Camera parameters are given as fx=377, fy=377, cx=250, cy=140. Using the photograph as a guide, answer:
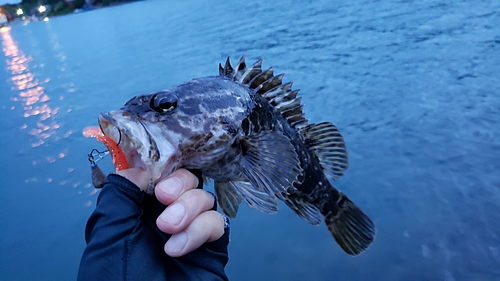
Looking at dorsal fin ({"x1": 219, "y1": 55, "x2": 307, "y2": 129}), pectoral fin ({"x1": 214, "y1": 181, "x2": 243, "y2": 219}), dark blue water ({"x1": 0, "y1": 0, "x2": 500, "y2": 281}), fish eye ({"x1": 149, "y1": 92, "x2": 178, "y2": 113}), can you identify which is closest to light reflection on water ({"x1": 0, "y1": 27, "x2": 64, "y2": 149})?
dark blue water ({"x1": 0, "y1": 0, "x2": 500, "y2": 281})

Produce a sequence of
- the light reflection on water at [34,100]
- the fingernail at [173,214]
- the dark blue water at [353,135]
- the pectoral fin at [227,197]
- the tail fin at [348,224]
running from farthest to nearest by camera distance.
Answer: the light reflection on water at [34,100] < the dark blue water at [353,135] < the tail fin at [348,224] < the pectoral fin at [227,197] < the fingernail at [173,214]

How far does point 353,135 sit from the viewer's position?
398 centimetres

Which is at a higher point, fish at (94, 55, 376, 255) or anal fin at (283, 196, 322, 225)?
fish at (94, 55, 376, 255)

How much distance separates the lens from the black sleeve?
3.78ft

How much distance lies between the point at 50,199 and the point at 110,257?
265 cm

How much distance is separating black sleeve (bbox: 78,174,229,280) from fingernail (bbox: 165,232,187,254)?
100 millimetres

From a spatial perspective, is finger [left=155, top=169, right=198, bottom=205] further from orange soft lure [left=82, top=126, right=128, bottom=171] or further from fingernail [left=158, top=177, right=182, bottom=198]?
orange soft lure [left=82, top=126, right=128, bottom=171]

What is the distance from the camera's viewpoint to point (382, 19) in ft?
26.2

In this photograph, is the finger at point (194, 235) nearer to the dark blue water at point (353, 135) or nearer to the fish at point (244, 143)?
the fish at point (244, 143)

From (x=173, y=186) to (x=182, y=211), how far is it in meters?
0.09

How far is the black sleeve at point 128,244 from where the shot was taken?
1.15 m

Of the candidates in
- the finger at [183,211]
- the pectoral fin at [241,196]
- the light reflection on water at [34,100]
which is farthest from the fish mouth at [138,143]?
the light reflection on water at [34,100]

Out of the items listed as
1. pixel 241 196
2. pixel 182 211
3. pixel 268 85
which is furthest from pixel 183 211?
pixel 268 85

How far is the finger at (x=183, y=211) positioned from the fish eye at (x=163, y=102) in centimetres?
35
